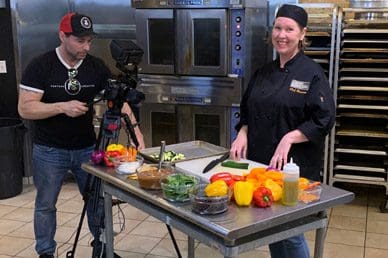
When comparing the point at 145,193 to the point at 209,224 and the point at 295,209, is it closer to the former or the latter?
the point at 209,224

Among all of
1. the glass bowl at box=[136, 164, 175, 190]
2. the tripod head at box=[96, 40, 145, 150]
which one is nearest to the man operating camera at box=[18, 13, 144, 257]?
the tripod head at box=[96, 40, 145, 150]

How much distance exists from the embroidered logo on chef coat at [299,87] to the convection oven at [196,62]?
5.48 ft

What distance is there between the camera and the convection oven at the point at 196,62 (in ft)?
12.4

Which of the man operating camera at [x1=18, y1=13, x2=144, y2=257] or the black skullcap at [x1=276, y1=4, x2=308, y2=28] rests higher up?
the black skullcap at [x1=276, y1=4, x2=308, y2=28]

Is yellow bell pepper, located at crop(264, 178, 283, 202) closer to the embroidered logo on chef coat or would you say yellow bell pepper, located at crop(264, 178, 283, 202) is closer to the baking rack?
the embroidered logo on chef coat

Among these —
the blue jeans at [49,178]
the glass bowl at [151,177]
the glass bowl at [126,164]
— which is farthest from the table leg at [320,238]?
the blue jeans at [49,178]

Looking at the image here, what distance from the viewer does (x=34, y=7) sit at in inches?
170

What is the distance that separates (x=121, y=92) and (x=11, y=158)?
2.23 meters

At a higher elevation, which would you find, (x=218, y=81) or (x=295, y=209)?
(x=218, y=81)

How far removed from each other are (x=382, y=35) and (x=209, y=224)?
8.93ft

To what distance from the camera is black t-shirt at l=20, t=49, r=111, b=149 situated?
2.55 metres

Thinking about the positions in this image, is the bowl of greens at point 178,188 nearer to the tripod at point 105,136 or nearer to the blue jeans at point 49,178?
the tripod at point 105,136

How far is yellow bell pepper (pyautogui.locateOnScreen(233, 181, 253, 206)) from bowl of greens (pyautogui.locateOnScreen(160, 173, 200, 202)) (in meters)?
0.15

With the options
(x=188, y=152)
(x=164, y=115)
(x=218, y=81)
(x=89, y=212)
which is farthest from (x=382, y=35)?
(x=89, y=212)
